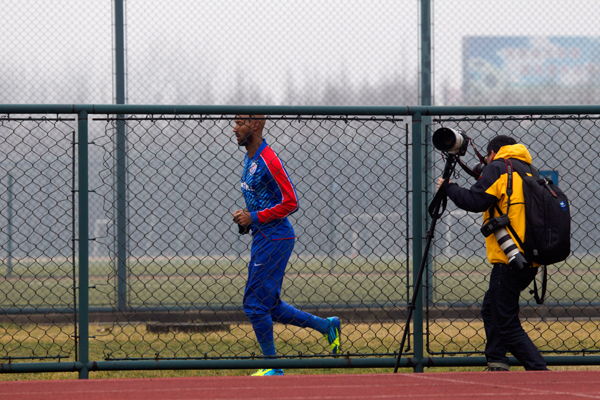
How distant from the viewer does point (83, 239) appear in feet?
13.1

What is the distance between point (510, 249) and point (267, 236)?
4.99 ft

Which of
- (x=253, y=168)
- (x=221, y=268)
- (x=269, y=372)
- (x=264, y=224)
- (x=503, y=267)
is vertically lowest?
(x=269, y=372)

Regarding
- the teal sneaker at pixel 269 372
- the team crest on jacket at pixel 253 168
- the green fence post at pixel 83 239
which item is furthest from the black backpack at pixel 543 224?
the green fence post at pixel 83 239

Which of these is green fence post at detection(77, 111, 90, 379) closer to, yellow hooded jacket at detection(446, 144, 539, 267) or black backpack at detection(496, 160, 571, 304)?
yellow hooded jacket at detection(446, 144, 539, 267)

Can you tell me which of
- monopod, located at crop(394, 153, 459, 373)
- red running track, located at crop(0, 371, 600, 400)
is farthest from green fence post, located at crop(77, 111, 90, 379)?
monopod, located at crop(394, 153, 459, 373)

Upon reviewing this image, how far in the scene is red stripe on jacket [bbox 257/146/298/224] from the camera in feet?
14.3

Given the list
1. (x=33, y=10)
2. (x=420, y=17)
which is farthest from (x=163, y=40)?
(x=420, y=17)

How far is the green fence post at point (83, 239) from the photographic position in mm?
3932

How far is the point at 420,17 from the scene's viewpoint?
719 centimetres

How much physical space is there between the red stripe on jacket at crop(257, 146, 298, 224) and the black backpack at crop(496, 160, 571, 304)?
4.42ft

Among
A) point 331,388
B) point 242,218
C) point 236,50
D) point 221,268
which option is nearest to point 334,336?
point 242,218

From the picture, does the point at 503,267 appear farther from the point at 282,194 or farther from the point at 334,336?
the point at 282,194

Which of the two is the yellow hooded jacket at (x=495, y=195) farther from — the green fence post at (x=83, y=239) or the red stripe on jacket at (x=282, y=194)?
the green fence post at (x=83, y=239)

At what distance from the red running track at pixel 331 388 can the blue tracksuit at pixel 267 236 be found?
3.05 feet
